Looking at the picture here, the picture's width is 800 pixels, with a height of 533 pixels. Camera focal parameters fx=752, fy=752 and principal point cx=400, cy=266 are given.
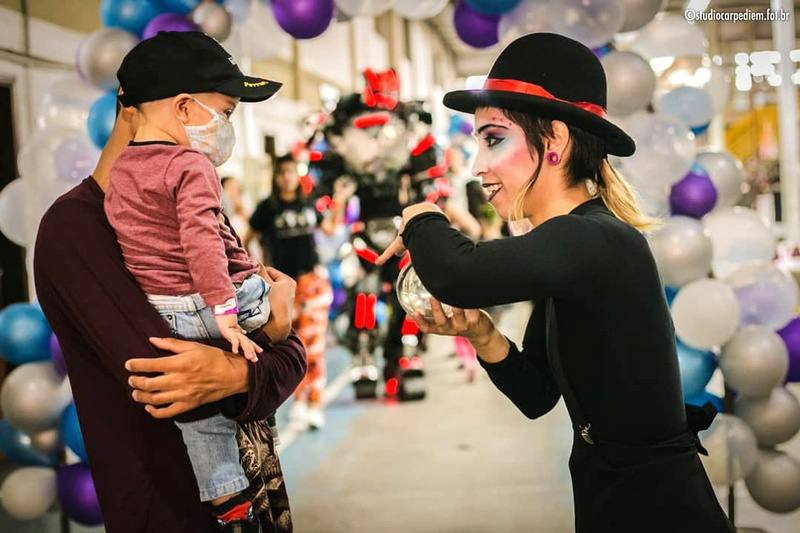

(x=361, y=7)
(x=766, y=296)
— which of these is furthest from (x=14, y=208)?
(x=766, y=296)

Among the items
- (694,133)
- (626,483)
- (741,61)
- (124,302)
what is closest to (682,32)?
(694,133)

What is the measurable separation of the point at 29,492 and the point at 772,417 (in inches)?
123

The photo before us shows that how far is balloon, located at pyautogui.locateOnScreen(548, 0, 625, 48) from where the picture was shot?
2.96 m

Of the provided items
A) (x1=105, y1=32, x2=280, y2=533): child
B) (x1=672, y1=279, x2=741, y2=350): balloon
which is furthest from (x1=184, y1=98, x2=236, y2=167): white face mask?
(x1=672, y1=279, x2=741, y2=350): balloon

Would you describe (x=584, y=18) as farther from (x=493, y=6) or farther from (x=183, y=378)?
(x=183, y=378)

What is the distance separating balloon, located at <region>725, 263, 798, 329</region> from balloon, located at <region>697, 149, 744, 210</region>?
0.35 meters

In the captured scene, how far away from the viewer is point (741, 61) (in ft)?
42.6

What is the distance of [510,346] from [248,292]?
0.56m

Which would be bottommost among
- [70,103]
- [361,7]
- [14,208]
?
[14,208]

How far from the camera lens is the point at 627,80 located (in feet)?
9.85

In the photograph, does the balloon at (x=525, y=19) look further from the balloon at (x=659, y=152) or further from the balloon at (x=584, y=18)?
the balloon at (x=659, y=152)

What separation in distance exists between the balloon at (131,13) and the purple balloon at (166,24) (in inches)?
1.2

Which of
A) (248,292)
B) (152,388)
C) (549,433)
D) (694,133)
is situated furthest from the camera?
(549,433)

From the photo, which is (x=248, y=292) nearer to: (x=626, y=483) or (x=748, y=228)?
(x=626, y=483)
